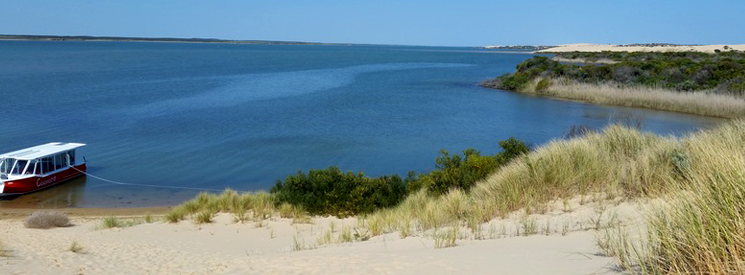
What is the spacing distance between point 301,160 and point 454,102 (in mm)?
25142

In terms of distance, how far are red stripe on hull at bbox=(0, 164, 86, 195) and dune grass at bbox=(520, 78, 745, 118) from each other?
3153cm

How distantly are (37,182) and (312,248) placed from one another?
548 inches

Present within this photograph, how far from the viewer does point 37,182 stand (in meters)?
19.6

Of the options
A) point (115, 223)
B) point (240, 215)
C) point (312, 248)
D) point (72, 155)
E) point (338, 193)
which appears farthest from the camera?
point (72, 155)

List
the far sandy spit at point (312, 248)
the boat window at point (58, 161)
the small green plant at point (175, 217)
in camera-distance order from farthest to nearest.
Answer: the boat window at point (58, 161), the small green plant at point (175, 217), the far sandy spit at point (312, 248)

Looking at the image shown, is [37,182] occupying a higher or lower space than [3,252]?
lower

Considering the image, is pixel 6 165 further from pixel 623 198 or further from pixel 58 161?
pixel 623 198

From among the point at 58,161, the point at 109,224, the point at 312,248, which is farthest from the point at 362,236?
the point at 58,161

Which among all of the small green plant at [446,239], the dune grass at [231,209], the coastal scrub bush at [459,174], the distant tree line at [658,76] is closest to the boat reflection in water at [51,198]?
the dune grass at [231,209]

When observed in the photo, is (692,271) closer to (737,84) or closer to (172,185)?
(172,185)

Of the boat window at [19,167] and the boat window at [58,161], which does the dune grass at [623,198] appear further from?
the boat window at [58,161]

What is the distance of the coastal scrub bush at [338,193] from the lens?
14539 mm

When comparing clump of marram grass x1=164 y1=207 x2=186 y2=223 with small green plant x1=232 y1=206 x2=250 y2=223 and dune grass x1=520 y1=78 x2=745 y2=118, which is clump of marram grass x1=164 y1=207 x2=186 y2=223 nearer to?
small green plant x1=232 y1=206 x2=250 y2=223

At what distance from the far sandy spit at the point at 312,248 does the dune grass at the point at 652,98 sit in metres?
28.1
